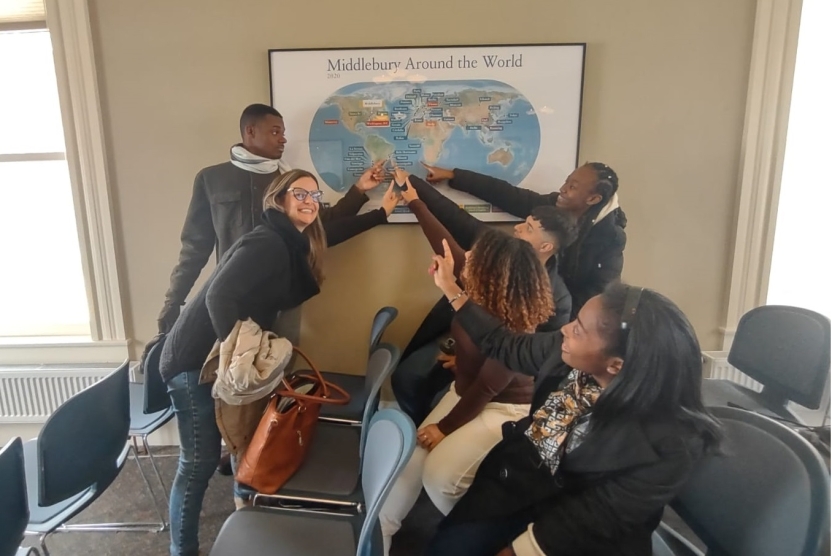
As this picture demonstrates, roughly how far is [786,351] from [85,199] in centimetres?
285

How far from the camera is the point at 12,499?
126 cm

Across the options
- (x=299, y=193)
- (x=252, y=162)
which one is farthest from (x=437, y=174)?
(x=252, y=162)

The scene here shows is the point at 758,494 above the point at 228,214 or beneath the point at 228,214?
beneath

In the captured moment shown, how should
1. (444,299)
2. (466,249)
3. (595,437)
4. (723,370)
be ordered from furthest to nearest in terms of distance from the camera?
(723,370) → (444,299) → (466,249) → (595,437)

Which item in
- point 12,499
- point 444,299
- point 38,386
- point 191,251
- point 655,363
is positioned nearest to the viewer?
point 655,363

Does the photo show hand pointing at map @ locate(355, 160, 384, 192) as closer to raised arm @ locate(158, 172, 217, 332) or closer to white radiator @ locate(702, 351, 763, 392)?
raised arm @ locate(158, 172, 217, 332)

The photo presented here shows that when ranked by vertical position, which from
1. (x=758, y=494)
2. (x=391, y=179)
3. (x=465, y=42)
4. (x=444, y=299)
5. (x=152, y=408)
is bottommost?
(x=152, y=408)

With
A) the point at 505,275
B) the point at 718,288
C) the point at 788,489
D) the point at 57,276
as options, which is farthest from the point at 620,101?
the point at 57,276

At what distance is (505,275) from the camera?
1389 mm

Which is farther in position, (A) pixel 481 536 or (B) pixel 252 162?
(B) pixel 252 162

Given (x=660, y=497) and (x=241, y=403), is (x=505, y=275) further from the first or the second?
(x=241, y=403)

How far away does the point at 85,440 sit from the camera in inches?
61.0

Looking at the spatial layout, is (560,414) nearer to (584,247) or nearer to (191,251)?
(584,247)

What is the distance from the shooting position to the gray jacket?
1.98 meters
